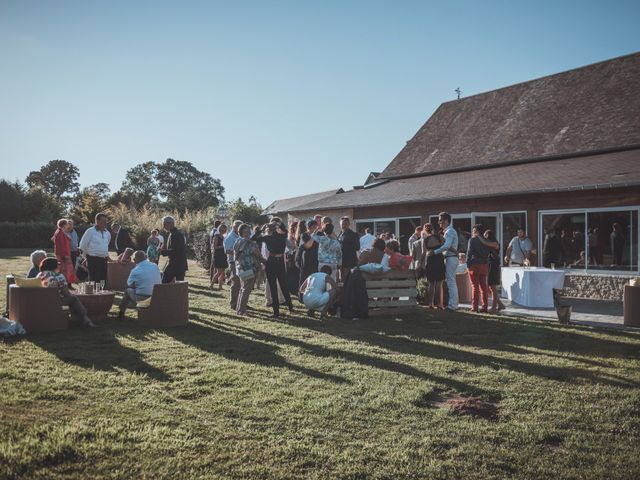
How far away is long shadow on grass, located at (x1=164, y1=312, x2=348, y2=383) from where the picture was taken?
5754mm

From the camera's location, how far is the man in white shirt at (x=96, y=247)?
10227mm

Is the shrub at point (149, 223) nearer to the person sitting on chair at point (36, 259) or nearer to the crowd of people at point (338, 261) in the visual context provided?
the crowd of people at point (338, 261)

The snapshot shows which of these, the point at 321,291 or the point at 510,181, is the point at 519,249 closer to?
the point at 510,181

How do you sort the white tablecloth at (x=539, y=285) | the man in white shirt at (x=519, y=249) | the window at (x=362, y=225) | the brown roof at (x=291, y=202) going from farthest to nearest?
the brown roof at (x=291, y=202) → the window at (x=362, y=225) → the man in white shirt at (x=519, y=249) → the white tablecloth at (x=539, y=285)

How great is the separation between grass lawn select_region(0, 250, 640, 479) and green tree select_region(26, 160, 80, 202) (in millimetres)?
96176

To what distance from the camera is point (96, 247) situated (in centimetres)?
1029

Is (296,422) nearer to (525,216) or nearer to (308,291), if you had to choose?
(308,291)

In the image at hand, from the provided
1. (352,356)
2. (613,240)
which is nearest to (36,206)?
(613,240)

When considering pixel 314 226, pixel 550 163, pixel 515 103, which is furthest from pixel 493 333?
pixel 515 103

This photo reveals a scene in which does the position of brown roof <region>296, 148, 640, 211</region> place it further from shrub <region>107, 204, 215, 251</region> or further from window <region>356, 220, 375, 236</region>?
shrub <region>107, 204, 215, 251</region>

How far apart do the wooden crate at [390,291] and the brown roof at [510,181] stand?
212 inches

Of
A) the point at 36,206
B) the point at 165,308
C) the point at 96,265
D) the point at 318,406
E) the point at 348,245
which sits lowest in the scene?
the point at 318,406

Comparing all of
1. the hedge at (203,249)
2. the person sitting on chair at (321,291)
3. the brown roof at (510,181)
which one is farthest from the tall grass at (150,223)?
the person sitting on chair at (321,291)

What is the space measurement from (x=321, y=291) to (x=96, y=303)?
3.87 meters
